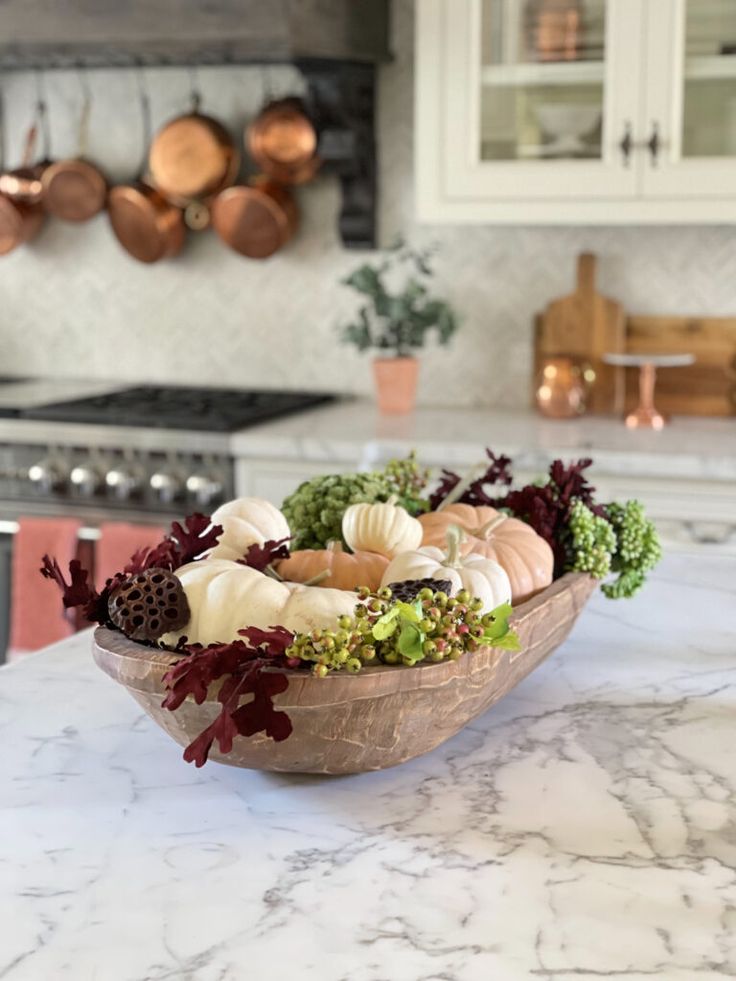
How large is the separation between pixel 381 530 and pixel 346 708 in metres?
0.27

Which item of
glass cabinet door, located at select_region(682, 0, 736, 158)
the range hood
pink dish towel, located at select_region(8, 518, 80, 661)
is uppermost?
the range hood

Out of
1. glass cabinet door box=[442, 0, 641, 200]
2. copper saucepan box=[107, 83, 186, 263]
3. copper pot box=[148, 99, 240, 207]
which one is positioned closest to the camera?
glass cabinet door box=[442, 0, 641, 200]

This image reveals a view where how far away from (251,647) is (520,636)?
274 millimetres

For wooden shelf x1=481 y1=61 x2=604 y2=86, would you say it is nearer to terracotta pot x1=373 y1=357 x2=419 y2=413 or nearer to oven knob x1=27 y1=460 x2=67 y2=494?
terracotta pot x1=373 y1=357 x2=419 y2=413

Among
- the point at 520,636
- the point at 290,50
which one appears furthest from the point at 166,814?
the point at 290,50

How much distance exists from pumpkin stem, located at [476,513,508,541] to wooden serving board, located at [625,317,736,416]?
2074 millimetres

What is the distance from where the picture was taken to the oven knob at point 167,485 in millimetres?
3094

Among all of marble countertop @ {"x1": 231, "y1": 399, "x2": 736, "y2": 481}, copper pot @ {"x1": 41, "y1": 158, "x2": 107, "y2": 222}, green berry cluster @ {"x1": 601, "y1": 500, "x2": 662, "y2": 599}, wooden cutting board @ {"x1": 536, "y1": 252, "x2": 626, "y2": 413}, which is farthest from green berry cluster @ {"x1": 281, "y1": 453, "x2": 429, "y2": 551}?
copper pot @ {"x1": 41, "y1": 158, "x2": 107, "y2": 222}

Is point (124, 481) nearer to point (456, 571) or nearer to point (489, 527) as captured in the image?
point (489, 527)

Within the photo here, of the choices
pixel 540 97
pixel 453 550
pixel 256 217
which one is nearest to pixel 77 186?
pixel 256 217

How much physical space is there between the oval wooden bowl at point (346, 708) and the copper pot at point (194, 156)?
261cm

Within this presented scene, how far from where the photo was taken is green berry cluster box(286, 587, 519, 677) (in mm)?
1050

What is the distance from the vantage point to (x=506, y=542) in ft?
4.40

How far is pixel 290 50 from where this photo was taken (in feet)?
9.79
